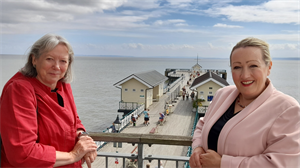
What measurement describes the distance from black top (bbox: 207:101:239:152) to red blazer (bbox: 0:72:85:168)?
1.45m

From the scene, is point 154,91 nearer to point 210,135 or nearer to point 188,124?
point 188,124

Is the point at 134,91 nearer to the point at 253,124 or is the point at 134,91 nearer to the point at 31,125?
the point at 31,125

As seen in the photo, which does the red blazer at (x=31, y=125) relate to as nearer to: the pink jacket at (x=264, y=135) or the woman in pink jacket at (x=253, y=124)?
the woman in pink jacket at (x=253, y=124)

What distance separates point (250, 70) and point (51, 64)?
1.89 meters

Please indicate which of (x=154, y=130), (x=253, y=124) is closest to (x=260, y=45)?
(x=253, y=124)

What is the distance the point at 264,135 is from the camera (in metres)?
2.10

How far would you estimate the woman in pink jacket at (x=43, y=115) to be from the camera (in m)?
2.12

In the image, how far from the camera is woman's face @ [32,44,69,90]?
7.88 feet

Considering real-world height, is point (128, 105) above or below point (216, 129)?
below

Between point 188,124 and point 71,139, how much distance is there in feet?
59.3

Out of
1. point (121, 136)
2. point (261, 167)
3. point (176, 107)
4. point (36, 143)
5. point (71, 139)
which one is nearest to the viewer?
point (261, 167)

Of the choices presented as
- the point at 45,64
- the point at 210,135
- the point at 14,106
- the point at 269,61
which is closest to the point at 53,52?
the point at 45,64

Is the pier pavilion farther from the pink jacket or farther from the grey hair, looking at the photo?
the pink jacket

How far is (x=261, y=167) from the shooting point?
2.07m
